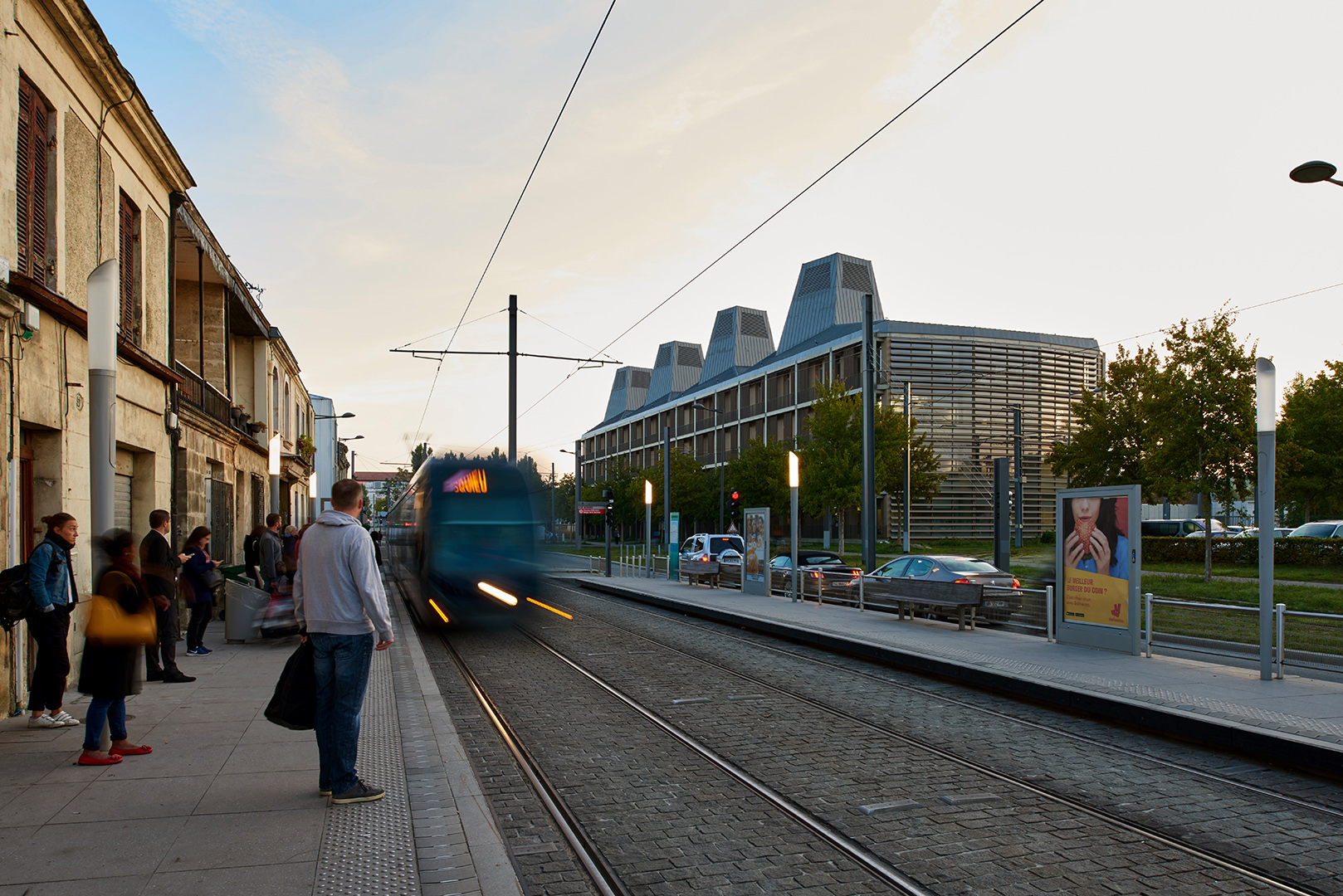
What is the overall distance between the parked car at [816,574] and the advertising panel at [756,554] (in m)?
0.24

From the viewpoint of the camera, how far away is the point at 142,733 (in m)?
7.21

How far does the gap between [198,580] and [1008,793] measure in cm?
1003

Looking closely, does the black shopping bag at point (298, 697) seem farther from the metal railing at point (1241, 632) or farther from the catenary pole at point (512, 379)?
the catenary pole at point (512, 379)

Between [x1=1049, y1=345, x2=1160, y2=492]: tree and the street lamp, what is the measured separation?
29.9 m

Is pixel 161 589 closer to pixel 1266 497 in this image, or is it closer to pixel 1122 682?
pixel 1122 682

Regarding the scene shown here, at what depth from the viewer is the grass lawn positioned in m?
26.3

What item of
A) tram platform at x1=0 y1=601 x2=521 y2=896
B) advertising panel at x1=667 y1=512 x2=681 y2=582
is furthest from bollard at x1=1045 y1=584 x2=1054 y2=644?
advertising panel at x1=667 y1=512 x2=681 y2=582

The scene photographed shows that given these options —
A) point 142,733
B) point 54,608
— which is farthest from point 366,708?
point 54,608

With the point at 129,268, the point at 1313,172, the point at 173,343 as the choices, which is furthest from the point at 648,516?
the point at 1313,172

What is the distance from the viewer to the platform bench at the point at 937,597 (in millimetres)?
14531

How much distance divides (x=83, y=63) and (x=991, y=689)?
11.8 metres

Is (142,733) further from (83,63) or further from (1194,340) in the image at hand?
(1194,340)

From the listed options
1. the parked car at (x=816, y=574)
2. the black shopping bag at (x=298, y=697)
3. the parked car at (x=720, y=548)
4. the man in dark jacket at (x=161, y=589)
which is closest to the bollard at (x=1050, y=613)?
the parked car at (x=816, y=574)

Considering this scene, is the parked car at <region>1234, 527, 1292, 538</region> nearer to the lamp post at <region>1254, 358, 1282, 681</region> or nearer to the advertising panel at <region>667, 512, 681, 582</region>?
the advertising panel at <region>667, 512, 681, 582</region>
